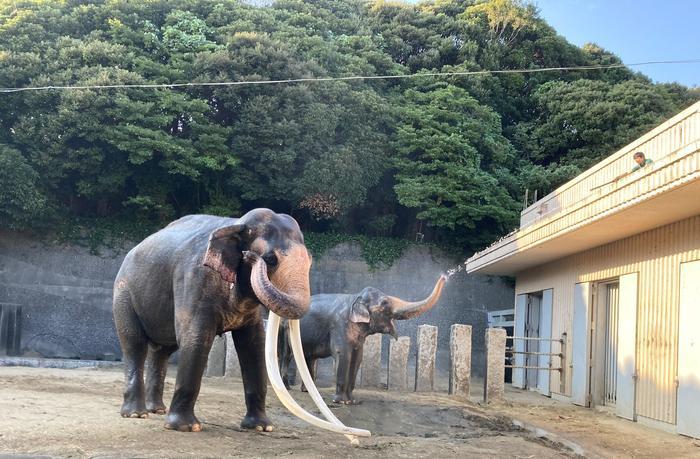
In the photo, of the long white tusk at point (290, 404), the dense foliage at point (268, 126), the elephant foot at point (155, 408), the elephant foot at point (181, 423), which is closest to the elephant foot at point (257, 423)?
the elephant foot at point (181, 423)

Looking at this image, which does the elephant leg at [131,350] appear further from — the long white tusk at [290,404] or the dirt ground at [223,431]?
the long white tusk at [290,404]

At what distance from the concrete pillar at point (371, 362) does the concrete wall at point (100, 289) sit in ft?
32.5

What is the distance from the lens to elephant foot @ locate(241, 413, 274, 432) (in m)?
7.76

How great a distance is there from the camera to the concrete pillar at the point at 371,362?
53.2 ft

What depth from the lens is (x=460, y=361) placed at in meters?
15.6

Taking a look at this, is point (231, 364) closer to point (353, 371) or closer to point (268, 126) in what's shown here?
point (353, 371)

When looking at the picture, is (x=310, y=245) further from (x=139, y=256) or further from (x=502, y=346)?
(x=139, y=256)

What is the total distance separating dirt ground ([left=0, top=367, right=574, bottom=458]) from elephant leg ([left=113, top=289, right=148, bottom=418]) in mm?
208

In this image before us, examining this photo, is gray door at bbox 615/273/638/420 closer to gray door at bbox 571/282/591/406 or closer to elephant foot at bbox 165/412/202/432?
gray door at bbox 571/282/591/406

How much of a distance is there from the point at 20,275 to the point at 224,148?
819 centimetres

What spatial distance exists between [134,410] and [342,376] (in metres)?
5.12

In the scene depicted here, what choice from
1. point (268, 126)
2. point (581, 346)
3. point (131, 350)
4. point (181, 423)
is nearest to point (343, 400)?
point (131, 350)

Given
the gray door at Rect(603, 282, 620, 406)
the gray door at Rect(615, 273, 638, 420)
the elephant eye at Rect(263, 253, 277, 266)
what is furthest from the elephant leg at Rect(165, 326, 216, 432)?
the gray door at Rect(603, 282, 620, 406)

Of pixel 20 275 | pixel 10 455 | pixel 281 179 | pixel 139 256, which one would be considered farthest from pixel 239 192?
pixel 10 455
